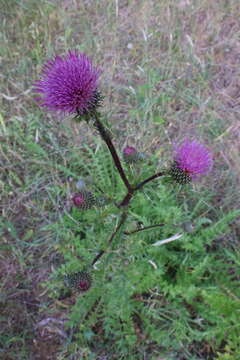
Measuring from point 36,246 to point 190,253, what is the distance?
1112 mm

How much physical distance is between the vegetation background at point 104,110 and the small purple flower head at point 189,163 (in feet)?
2.78

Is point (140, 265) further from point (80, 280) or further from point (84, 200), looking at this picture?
point (84, 200)

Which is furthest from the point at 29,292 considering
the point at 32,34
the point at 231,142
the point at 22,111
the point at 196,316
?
the point at 32,34

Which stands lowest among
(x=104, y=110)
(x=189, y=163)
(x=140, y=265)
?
(x=140, y=265)

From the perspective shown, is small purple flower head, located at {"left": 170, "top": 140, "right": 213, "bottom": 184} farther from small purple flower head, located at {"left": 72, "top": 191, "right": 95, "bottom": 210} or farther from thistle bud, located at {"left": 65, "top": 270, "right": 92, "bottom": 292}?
thistle bud, located at {"left": 65, "top": 270, "right": 92, "bottom": 292}

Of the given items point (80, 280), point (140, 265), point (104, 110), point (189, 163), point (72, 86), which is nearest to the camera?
point (72, 86)

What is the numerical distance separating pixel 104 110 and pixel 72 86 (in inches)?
58.2

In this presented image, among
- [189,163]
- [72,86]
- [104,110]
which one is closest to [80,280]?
[189,163]

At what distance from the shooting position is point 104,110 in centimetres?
292

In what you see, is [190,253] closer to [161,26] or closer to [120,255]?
[120,255]

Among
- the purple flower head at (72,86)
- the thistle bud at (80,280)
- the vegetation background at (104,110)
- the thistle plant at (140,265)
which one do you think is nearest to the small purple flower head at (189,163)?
the thistle plant at (140,265)

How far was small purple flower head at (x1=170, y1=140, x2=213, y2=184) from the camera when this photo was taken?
1.65m

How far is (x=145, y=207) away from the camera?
245 centimetres

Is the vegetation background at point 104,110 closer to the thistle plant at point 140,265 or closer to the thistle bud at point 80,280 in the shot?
the thistle plant at point 140,265
